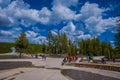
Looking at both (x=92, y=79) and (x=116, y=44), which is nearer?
(x=92, y=79)

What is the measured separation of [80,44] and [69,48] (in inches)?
360

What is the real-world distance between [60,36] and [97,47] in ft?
80.6

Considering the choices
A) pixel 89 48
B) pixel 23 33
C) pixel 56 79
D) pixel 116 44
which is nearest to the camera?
pixel 56 79

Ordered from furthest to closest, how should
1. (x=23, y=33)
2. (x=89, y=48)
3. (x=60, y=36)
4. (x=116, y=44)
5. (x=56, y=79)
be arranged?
1. (x=89, y=48)
2. (x=60, y=36)
3. (x=23, y=33)
4. (x=116, y=44)
5. (x=56, y=79)

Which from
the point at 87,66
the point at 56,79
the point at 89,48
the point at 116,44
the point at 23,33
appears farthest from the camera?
the point at 89,48

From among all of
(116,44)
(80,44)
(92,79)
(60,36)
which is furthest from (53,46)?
(92,79)

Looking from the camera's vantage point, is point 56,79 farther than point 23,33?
No

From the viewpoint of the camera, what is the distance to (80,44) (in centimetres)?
13138

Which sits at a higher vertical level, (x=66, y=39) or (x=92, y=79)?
(x=66, y=39)

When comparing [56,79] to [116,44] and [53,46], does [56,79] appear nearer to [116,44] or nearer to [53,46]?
[116,44]

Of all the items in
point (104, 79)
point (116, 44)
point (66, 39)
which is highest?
point (66, 39)

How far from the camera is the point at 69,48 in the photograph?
126 metres

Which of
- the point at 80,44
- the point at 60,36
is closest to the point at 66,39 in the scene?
the point at 60,36

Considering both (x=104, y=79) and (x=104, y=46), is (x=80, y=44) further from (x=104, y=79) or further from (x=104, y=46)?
(x=104, y=79)
